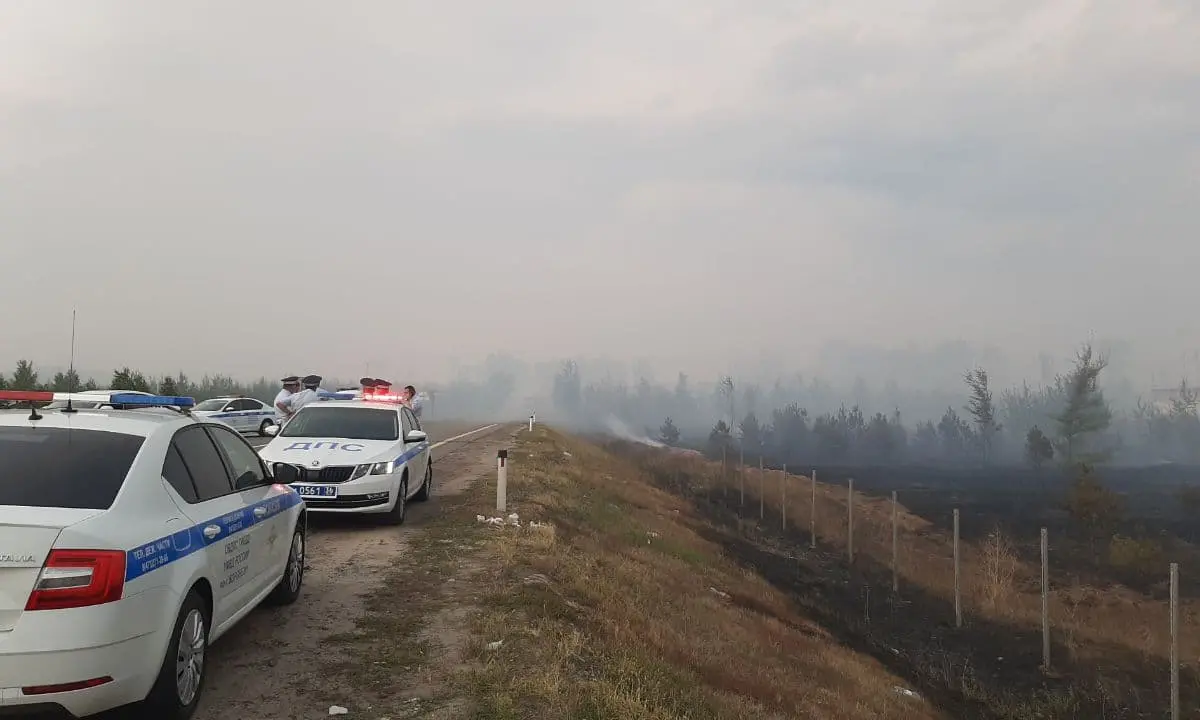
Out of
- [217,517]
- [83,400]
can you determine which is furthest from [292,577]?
[83,400]

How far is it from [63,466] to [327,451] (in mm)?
6502

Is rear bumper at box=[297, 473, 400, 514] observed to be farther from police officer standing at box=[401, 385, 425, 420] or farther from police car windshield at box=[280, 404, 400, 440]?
police officer standing at box=[401, 385, 425, 420]

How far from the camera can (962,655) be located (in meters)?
15.7

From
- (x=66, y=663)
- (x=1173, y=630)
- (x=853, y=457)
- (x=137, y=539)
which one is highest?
(x=137, y=539)

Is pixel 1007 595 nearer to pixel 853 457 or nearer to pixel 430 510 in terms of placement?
pixel 430 510

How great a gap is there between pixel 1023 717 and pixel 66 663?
13310 millimetres

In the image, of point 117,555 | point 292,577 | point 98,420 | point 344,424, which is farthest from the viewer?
point 344,424

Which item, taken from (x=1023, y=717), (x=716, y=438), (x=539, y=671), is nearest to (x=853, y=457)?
(x=716, y=438)

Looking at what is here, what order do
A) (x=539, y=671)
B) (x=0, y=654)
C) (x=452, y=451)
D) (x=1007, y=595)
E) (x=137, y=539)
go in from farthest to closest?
(x=452, y=451)
(x=1007, y=595)
(x=539, y=671)
(x=137, y=539)
(x=0, y=654)

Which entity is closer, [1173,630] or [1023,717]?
[1173,630]

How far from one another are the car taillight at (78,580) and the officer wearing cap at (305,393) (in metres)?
11.8

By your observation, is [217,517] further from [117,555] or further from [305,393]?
[305,393]

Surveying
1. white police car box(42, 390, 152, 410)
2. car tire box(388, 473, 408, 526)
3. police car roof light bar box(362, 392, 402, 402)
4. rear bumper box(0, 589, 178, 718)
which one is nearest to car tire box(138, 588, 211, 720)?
rear bumper box(0, 589, 178, 718)

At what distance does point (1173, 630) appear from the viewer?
1142 cm
